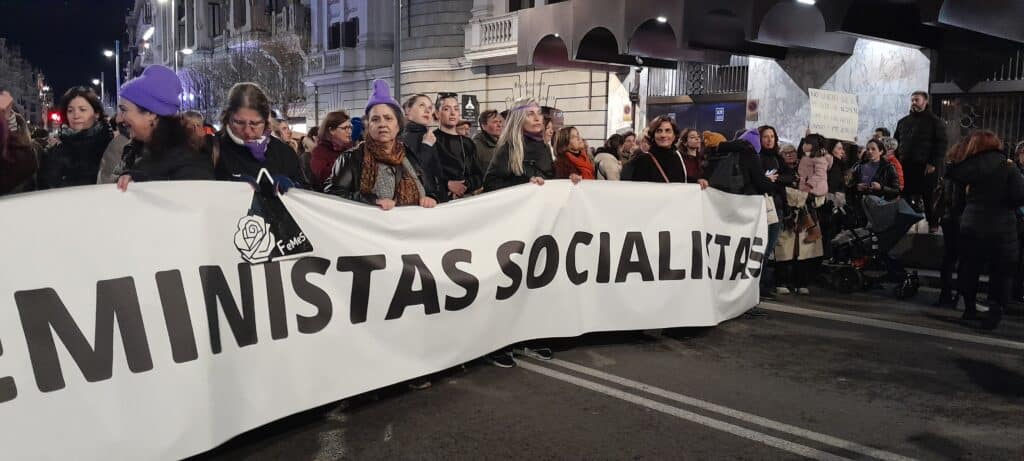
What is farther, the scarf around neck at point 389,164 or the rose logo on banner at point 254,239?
the scarf around neck at point 389,164

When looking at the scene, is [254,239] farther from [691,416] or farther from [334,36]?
[334,36]

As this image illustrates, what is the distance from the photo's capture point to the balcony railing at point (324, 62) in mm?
32719

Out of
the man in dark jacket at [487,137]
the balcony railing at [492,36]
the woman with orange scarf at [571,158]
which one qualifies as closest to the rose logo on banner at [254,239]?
the man in dark jacket at [487,137]

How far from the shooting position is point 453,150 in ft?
22.5

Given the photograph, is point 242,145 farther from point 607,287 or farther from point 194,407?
point 607,287

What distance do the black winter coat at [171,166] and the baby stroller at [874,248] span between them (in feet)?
22.9

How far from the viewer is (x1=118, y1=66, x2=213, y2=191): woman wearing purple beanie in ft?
13.9

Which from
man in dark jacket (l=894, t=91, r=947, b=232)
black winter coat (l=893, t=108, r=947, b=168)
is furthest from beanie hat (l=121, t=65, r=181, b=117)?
black winter coat (l=893, t=108, r=947, b=168)

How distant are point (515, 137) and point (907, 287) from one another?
4890 millimetres

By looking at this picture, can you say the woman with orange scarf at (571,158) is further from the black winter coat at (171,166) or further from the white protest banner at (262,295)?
the black winter coat at (171,166)

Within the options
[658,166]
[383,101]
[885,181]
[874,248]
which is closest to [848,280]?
[874,248]

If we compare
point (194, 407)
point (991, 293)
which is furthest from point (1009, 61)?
point (194, 407)

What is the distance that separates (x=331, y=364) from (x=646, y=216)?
286cm

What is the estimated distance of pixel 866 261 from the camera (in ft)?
29.3
